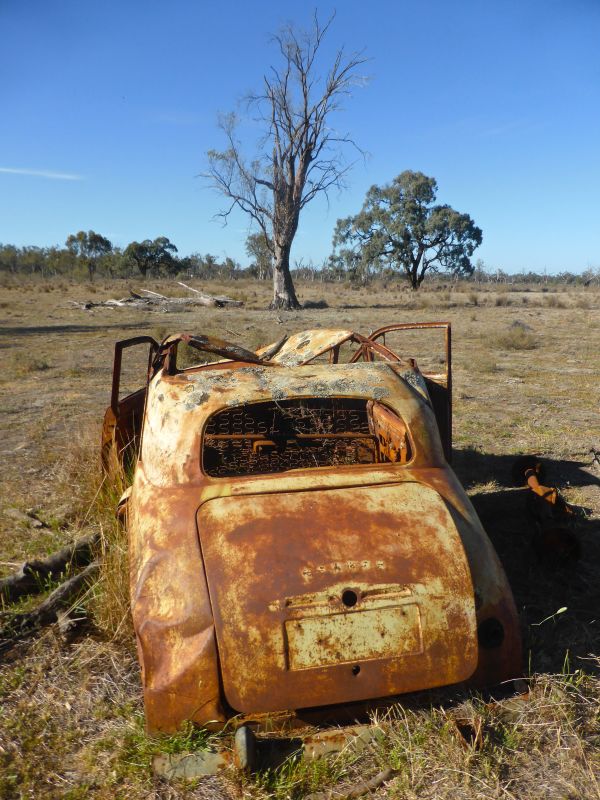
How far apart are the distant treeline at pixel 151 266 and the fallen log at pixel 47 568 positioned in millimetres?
42939

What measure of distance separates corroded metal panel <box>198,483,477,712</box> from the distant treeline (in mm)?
43993

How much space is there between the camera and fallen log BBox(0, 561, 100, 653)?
311 centimetres

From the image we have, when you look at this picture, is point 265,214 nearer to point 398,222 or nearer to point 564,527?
point 398,222

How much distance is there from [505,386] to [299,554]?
822 cm

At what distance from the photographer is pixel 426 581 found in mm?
2305

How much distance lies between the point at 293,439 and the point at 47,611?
1.82 meters

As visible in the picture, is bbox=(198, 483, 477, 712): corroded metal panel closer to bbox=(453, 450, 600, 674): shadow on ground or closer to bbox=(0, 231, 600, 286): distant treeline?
bbox=(453, 450, 600, 674): shadow on ground

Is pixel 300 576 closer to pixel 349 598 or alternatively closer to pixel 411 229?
pixel 349 598

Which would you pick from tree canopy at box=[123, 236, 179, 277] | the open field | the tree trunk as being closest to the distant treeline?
tree canopy at box=[123, 236, 179, 277]

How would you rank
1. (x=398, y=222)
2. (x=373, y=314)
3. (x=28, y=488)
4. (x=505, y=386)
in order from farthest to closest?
(x=398, y=222), (x=373, y=314), (x=505, y=386), (x=28, y=488)

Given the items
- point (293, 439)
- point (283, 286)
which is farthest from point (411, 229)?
point (293, 439)

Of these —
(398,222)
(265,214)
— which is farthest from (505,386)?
(398,222)

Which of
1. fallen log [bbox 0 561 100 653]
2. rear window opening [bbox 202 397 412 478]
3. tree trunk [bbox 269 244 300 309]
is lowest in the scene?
fallen log [bbox 0 561 100 653]

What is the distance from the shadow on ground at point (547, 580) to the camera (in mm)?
2982
